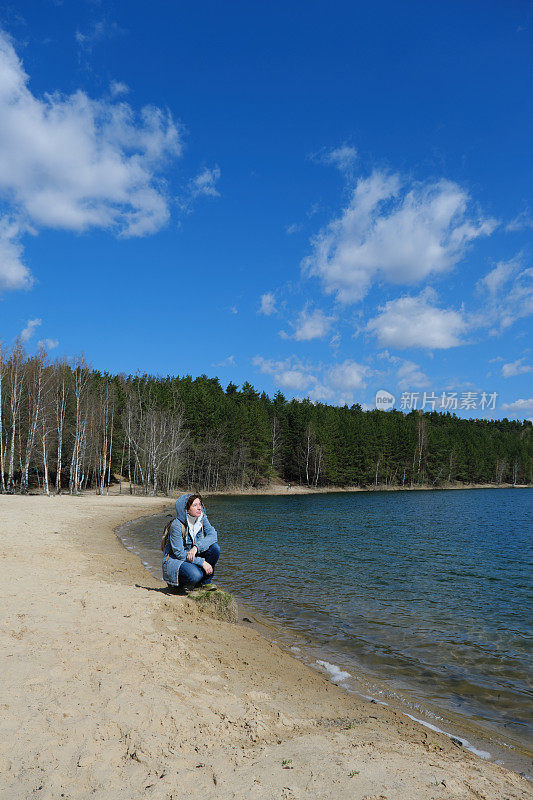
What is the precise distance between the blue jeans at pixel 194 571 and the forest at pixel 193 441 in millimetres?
33123

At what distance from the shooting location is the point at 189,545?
30.7 ft

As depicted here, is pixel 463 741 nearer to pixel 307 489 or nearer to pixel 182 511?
pixel 182 511

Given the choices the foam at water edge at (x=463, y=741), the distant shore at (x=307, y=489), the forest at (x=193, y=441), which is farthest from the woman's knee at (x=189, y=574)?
the distant shore at (x=307, y=489)

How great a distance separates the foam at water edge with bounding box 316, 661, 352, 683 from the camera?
25.3 feet

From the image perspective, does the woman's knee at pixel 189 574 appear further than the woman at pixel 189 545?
Yes

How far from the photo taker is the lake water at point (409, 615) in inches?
282

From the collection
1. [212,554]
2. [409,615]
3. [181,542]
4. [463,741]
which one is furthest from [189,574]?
[409,615]

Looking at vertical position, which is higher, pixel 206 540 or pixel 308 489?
pixel 206 540

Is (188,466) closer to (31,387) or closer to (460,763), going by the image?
(31,387)

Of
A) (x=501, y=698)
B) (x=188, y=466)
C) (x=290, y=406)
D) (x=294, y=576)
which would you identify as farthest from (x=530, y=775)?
(x=290, y=406)

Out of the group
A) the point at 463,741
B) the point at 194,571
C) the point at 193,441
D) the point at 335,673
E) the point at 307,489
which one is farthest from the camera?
the point at 307,489

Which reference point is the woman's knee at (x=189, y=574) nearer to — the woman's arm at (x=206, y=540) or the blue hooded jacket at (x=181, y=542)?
the blue hooded jacket at (x=181, y=542)

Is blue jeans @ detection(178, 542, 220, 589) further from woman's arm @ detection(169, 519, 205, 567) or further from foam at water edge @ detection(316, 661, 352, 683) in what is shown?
foam at water edge @ detection(316, 661, 352, 683)

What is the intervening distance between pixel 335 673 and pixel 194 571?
3326mm
